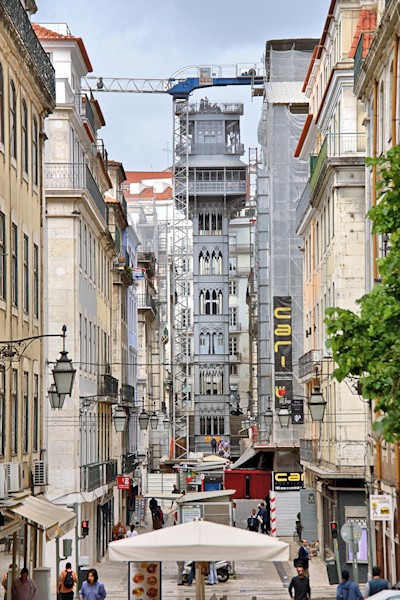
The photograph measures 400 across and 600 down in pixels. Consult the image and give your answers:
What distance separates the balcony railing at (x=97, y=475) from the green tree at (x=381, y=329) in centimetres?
2786

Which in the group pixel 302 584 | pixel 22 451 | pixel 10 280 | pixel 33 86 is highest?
pixel 33 86

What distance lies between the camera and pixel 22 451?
28.2m

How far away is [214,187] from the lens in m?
111

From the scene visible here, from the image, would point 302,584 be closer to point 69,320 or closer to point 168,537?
point 168,537

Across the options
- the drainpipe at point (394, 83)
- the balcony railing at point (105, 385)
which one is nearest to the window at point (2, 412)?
the drainpipe at point (394, 83)

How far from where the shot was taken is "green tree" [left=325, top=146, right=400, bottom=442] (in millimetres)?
15320

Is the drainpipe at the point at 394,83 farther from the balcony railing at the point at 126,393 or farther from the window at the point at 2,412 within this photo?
the balcony railing at the point at 126,393

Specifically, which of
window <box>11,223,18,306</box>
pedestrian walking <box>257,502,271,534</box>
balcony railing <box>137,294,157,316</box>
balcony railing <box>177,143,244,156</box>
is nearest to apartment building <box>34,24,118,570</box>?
pedestrian walking <box>257,502,271,534</box>

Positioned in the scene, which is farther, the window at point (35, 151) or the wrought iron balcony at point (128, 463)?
the wrought iron balcony at point (128, 463)

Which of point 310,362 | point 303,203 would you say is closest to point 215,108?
point 303,203

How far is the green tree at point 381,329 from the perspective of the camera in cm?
1532

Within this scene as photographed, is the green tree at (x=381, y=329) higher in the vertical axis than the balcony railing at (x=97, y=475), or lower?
higher

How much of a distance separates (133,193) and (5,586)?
376 ft

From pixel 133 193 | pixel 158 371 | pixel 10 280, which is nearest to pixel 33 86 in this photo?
pixel 10 280
